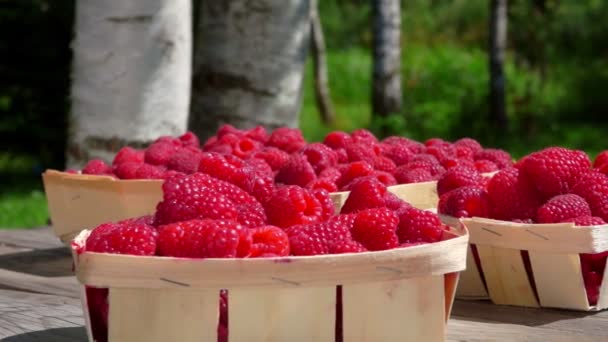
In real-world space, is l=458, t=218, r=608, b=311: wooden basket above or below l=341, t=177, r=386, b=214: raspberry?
below

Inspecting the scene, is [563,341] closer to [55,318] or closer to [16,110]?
[55,318]

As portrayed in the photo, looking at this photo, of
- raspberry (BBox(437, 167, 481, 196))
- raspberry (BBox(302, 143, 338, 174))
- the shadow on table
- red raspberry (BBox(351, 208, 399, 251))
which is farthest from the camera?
raspberry (BBox(302, 143, 338, 174))

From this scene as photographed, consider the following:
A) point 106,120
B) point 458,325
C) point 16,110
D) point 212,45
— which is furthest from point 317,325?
point 16,110

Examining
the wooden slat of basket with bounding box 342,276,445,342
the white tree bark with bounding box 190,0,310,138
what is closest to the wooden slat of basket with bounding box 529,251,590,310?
the wooden slat of basket with bounding box 342,276,445,342

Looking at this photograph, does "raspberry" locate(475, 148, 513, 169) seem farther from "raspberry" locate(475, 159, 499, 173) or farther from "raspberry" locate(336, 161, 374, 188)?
"raspberry" locate(336, 161, 374, 188)

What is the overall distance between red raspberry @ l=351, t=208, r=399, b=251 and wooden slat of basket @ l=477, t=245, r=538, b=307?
0.49 metres

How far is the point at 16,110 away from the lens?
7.90 m

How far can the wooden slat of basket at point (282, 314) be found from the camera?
159cm

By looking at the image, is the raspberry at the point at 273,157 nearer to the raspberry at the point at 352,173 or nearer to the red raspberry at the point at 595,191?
the raspberry at the point at 352,173

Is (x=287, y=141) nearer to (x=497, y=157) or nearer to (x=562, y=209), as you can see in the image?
(x=497, y=157)

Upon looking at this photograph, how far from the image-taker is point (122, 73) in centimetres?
357

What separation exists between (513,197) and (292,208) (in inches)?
23.0

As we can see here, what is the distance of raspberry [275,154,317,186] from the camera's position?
7.83 ft

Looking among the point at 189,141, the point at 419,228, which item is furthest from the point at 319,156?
the point at 419,228
